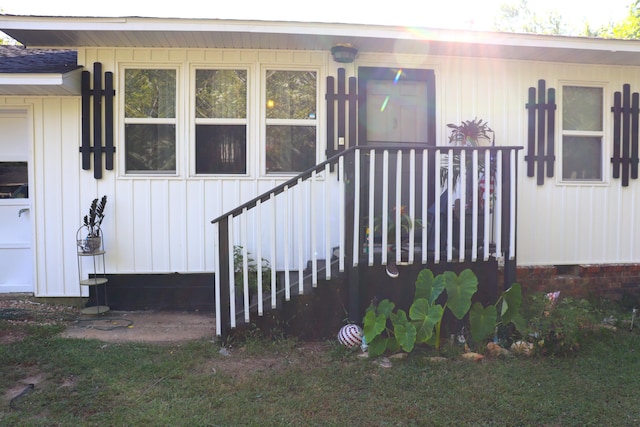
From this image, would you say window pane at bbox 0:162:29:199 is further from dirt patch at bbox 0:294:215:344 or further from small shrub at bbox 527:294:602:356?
small shrub at bbox 527:294:602:356

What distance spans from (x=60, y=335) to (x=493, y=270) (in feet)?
13.3

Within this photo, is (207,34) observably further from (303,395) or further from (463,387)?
(463,387)

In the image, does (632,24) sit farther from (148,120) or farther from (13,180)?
(13,180)

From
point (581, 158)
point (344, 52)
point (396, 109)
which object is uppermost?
point (344, 52)

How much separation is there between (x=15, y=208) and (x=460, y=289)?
16.6 feet

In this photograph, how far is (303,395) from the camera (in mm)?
3186

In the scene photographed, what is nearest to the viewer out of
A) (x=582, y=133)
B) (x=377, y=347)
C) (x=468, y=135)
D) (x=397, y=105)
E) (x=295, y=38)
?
(x=377, y=347)

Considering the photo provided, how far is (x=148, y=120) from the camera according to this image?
5.14 metres

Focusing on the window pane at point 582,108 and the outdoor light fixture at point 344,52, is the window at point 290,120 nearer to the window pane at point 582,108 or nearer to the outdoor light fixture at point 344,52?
the outdoor light fixture at point 344,52

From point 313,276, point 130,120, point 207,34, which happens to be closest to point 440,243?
point 313,276

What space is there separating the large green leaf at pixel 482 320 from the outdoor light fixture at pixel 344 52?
287 cm

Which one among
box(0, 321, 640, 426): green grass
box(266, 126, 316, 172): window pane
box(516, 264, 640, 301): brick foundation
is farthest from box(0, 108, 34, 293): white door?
box(516, 264, 640, 301): brick foundation

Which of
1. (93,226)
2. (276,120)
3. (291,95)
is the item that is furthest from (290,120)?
(93,226)

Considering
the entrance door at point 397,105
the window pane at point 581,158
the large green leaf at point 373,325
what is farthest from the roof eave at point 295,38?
the large green leaf at point 373,325
